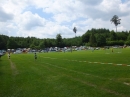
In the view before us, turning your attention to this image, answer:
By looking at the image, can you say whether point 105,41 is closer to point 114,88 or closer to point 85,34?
point 85,34

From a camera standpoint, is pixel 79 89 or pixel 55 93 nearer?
pixel 55 93

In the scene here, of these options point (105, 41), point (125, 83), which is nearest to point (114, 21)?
point (105, 41)

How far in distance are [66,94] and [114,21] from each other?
14832 cm

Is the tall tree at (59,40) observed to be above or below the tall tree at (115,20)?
below

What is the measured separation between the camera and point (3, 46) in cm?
15262

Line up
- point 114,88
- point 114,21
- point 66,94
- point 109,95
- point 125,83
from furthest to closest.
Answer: point 114,21
point 125,83
point 114,88
point 66,94
point 109,95

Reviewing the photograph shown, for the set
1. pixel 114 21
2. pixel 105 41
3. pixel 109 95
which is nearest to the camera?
pixel 109 95

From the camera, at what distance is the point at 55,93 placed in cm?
979

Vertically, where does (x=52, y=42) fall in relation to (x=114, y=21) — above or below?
below

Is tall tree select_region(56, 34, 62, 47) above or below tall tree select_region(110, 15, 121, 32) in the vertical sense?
below

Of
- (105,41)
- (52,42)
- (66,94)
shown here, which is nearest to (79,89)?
(66,94)

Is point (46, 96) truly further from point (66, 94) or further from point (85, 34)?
point (85, 34)

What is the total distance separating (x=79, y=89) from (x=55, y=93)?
132 cm

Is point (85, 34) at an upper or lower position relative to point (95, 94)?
upper
